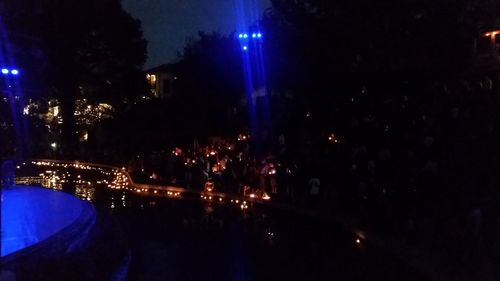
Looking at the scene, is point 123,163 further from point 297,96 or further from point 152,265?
point 152,265

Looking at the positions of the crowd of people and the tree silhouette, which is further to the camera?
the tree silhouette

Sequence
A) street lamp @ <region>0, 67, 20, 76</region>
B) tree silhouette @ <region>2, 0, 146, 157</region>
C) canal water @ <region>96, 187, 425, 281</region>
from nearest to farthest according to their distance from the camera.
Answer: canal water @ <region>96, 187, 425, 281</region>
street lamp @ <region>0, 67, 20, 76</region>
tree silhouette @ <region>2, 0, 146, 157</region>

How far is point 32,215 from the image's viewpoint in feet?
46.0

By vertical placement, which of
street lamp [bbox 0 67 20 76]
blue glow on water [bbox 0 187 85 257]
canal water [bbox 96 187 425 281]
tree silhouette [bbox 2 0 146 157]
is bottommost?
canal water [bbox 96 187 425 281]

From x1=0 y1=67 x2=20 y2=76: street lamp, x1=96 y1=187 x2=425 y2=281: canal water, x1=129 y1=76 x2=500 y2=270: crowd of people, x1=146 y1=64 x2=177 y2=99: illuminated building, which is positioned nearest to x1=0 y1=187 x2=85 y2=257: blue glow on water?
x1=96 y1=187 x2=425 y2=281: canal water

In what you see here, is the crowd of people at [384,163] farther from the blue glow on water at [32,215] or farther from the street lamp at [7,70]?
the street lamp at [7,70]

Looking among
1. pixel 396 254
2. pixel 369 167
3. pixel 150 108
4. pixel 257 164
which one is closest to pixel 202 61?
pixel 150 108

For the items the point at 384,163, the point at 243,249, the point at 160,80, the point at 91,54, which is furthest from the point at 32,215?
the point at 160,80

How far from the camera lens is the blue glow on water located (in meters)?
11.9

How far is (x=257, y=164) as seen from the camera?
2566 cm

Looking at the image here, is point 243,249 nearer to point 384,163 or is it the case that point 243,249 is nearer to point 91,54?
point 384,163

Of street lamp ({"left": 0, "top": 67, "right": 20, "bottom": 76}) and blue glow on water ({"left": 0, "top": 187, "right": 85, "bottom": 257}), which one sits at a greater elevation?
street lamp ({"left": 0, "top": 67, "right": 20, "bottom": 76})

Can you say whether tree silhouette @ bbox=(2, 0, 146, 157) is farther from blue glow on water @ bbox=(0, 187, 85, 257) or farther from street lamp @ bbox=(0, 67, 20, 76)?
blue glow on water @ bbox=(0, 187, 85, 257)

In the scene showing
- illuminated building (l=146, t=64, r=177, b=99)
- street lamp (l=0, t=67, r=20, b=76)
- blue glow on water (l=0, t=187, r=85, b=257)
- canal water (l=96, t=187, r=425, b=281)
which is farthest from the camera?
illuminated building (l=146, t=64, r=177, b=99)
